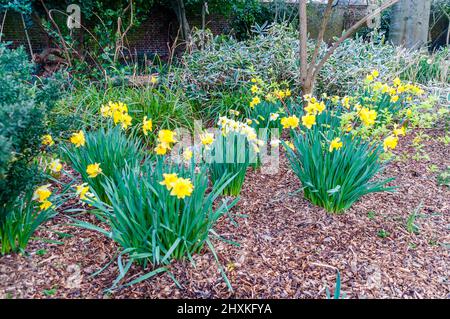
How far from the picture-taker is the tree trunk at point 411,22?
6684 millimetres

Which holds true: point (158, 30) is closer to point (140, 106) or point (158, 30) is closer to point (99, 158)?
point (140, 106)

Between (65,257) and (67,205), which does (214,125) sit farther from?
(65,257)

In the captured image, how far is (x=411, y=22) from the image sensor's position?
6762 millimetres

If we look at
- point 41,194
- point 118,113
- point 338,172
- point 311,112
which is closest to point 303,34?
point 311,112

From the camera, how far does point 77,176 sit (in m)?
2.81

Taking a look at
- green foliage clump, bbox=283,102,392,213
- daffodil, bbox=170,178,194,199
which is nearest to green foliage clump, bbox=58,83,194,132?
green foliage clump, bbox=283,102,392,213

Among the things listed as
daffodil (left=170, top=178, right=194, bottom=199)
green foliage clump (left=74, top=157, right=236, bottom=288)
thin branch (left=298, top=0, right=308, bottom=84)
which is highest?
thin branch (left=298, top=0, right=308, bottom=84)

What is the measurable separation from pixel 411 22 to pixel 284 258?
253 inches

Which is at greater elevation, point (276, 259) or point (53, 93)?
point (53, 93)

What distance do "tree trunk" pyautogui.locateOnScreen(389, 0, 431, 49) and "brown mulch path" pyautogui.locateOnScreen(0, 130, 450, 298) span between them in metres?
5.30

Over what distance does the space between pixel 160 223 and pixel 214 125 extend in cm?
240

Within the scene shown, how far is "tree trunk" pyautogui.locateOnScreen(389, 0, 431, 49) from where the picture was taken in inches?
263

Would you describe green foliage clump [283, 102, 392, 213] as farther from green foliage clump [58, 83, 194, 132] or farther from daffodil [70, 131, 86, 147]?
green foliage clump [58, 83, 194, 132]
